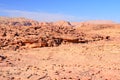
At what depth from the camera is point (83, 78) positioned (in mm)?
9336

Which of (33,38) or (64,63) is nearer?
(64,63)

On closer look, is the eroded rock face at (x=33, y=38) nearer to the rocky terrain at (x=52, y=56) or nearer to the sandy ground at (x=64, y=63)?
the rocky terrain at (x=52, y=56)

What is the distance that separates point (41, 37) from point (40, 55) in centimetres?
278

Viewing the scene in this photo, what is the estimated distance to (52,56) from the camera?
1494 centimetres

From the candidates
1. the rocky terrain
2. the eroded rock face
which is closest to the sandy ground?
the rocky terrain

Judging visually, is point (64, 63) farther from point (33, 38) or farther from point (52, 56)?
point (33, 38)

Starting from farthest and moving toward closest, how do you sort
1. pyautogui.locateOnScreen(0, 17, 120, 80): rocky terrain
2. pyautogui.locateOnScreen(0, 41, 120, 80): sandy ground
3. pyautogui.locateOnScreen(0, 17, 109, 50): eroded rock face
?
pyautogui.locateOnScreen(0, 17, 109, 50): eroded rock face, pyautogui.locateOnScreen(0, 17, 120, 80): rocky terrain, pyautogui.locateOnScreen(0, 41, 120, 80): sandy ground

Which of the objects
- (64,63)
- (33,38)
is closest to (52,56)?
(64,63)

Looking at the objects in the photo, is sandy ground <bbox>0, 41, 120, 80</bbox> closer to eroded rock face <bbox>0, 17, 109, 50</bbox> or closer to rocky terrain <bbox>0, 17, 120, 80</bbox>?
rocky terrain <bbox>0, 17, 120, 80</bbox>

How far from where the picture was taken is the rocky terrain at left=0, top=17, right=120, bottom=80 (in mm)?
9891

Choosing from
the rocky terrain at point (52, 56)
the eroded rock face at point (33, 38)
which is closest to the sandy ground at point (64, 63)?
the rocky terrain at point (52, 56)

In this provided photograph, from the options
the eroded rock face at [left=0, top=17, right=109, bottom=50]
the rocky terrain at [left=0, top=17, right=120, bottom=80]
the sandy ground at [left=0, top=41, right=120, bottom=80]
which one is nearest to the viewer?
the sandy ground at [left=0, top=41, right=120, bottom=80]

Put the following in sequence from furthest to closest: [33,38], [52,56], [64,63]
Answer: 1. [33,38]
2. [52,56]
3. [64,63]

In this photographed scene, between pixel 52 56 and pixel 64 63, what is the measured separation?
2064 mm
